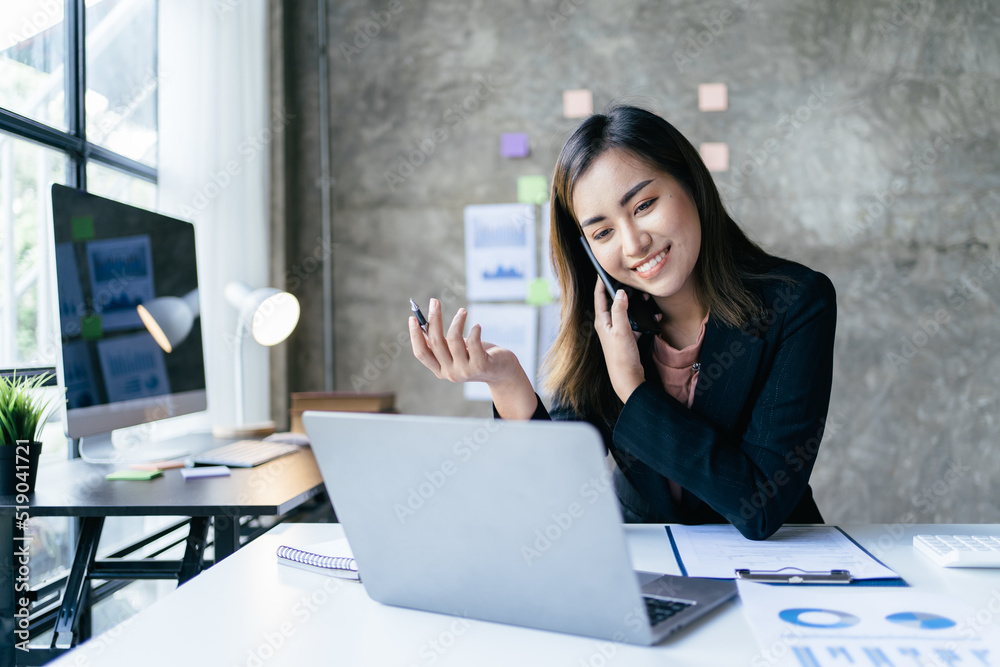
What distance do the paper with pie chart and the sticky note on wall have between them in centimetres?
257

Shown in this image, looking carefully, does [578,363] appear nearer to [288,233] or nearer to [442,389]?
[442,389]

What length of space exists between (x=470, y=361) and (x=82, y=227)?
1049mm

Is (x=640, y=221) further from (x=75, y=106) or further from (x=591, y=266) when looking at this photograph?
(x=75, y=106)

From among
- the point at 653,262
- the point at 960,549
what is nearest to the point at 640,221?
the point at 653,262

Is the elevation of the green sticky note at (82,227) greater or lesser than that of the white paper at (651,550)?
greater

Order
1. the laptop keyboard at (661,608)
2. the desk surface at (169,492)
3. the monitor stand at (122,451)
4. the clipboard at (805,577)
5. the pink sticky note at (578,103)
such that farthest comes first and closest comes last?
the pink sticky note at (578,103), the monitor stand at (122,451), the desk surface at (169,492), the clipboard at (805,577), the laptop keyboard at (661,608)

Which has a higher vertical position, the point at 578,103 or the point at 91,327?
the point at 578,103

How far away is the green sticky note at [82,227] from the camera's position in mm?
1650

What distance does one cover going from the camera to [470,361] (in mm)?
1253

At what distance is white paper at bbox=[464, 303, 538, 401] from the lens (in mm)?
3234

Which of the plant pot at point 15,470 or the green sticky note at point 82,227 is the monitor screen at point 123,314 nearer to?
the green sticky note at point 82,227

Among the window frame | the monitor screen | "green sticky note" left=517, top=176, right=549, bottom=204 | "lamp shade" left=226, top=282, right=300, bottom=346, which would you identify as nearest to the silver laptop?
the monitor screen

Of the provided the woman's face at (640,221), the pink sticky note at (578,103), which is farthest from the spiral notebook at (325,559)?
the pink sticky note at (578,103)

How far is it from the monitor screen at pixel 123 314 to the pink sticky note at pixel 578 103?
1.72 metres
